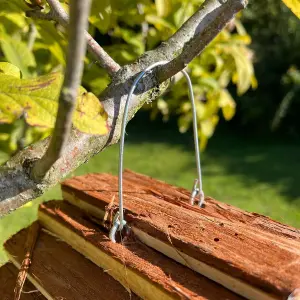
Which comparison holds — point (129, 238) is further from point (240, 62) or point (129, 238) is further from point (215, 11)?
point (240, 62)

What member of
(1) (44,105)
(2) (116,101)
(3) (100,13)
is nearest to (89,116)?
(1) (44,105)

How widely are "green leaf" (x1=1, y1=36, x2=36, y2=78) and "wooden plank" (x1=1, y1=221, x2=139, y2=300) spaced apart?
0.42 m

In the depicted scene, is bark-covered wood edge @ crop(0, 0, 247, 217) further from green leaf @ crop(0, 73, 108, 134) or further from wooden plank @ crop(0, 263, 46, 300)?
wooden plank @ crop(0, 263, 46, 300)

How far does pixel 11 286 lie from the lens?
37.7 inches

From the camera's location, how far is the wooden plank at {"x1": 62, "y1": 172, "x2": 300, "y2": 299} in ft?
2.06

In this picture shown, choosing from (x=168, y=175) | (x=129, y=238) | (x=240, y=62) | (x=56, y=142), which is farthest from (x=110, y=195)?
(x=168, y=175)

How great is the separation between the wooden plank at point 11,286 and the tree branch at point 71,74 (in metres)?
0.40

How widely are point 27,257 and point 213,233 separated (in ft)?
1.20

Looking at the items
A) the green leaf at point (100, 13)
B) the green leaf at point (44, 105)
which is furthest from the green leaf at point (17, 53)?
the green leaf at point (44, 105)

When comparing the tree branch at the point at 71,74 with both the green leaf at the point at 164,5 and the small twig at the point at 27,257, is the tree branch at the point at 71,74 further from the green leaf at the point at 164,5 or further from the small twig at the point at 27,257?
the green leaf at the point at 164,5

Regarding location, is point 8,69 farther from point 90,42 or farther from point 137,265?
point 137,265

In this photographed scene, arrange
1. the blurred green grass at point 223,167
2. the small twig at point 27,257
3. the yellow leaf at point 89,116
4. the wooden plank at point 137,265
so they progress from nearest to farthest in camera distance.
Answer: the yellow leaf at point 89,116, the wooden plank at point 137,265, the small twig at point 27,257, the blurred green grass at point 223,167

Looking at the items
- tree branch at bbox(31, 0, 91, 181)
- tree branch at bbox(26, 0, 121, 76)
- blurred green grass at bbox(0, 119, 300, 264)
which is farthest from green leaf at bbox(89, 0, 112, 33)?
blurred green grass at bbox(0, 119, 300, 264)

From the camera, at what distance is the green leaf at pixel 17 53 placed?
115 centimetres
